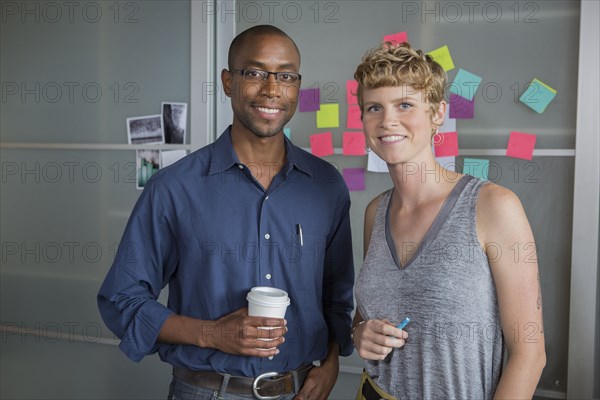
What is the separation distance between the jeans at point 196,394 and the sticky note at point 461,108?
50.3 inches

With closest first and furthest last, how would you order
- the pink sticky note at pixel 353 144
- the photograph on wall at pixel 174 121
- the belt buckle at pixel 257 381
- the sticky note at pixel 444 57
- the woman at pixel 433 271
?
the woman at pixel 433 271 < the belt buckle at pixel 257 381 < the sticky note at pixel 444 57 < the pink sticky note at pixel 353 144 < the photograph on wall at pixel 174 121

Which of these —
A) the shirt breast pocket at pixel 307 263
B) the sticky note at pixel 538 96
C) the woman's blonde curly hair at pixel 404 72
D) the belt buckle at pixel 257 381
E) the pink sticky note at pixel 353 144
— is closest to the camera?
the woman's blonde curly hair at pixel 404 72

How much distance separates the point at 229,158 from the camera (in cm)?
172

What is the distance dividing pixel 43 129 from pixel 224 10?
1083 mm

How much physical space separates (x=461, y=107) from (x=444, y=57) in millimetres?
203

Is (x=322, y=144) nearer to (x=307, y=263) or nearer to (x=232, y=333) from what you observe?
(x=307, y=263)

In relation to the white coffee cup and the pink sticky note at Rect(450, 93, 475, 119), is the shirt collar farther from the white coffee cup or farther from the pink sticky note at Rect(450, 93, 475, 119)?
the pink sticky note at Rect(450, 93, 475, 119)

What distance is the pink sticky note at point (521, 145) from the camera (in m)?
2.31

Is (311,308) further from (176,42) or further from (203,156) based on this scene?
(176,42)

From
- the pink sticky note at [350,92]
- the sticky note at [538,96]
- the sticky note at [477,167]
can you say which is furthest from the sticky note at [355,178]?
the sticky note at [538,96]

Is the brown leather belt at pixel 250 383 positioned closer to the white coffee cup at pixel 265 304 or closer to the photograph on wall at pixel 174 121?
the white coffee cup at pixel 265 304

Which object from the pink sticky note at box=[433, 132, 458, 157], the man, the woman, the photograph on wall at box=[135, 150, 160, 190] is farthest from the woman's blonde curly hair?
the photograph on wall at box=[135, 150, 160, 190]

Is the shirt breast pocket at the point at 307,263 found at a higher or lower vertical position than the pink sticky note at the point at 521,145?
lower

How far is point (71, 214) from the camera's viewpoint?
301cm
